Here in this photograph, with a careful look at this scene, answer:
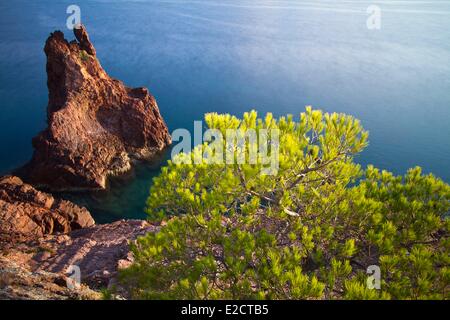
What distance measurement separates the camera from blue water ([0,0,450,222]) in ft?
181

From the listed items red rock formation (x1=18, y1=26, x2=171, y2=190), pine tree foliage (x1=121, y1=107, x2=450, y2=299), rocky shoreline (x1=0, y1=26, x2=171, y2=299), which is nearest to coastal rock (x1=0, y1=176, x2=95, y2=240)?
rocky shoreline (x1=0, y1=26, x2=171, y2=299)

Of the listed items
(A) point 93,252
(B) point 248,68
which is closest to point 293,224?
(A) point 93,252

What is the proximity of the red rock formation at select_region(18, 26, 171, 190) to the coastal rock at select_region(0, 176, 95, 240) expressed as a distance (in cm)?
556

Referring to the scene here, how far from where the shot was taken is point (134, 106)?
161 ft

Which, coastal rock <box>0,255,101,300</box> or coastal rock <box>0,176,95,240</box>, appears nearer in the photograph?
coastal rock <box>0,255,101,300</box>

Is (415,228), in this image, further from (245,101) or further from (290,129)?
(245,101)

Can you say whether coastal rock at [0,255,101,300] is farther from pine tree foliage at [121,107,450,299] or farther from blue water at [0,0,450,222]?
blue water at [0,0,450,222]

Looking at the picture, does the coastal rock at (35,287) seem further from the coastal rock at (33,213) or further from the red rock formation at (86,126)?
the red rock formation at (86,126)

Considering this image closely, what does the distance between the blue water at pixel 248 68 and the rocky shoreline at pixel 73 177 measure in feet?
12.6

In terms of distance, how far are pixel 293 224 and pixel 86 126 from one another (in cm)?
3576

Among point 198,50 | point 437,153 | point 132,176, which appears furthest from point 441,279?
point 198,50

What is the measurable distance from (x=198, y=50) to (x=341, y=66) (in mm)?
32985

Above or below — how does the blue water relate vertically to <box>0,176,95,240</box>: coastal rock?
above

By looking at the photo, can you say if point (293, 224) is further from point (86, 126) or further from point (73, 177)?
point (86, 126)
